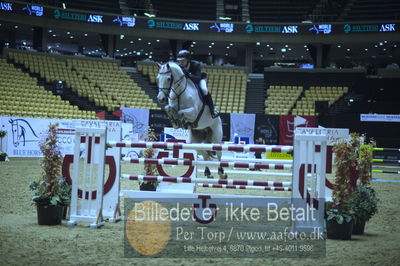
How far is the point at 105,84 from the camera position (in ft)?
93.7

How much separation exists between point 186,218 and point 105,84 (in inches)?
898

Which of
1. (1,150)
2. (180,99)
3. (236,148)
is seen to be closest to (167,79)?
(180,99)

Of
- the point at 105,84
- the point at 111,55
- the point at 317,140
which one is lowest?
the point at 317,140

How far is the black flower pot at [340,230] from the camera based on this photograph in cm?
557

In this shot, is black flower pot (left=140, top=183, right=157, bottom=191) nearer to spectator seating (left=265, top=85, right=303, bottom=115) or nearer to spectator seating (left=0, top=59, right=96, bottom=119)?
spectator seating (left=0, top=59, right=96, bottom=119)

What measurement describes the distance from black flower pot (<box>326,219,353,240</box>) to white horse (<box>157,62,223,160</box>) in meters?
3.39

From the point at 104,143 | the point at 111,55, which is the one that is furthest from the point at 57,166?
the point at 111,55

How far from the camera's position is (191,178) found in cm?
632

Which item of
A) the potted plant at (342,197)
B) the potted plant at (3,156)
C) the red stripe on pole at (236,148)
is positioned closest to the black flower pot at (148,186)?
the red stripe on pole at (236,148)

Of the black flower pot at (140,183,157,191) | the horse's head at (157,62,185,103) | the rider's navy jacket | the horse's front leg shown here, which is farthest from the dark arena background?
the horse's head at (157,62,185,103)

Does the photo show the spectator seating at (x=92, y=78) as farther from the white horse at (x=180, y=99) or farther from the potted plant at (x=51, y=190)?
the potted plant at (x=51, y=190)

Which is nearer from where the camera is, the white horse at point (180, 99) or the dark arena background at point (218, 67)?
the white horse at point (180, 99)

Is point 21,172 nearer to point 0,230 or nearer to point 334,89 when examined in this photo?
point 0,230

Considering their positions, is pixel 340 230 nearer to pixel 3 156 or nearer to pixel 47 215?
pixel 47 215
